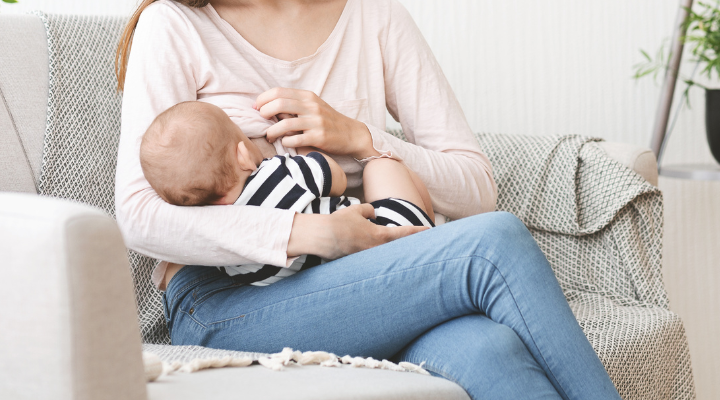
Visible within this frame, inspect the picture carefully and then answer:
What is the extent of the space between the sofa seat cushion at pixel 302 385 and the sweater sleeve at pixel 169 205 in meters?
0.21

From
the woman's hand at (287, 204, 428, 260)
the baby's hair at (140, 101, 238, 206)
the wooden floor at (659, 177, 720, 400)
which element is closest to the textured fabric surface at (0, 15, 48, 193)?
the baby's hair at (140, 101, 238, 206)

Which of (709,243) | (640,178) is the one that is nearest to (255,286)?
(640,178)

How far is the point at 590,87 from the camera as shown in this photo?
2047 mm

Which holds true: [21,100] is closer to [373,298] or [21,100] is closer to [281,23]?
[281,23]

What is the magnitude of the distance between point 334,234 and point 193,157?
223mm

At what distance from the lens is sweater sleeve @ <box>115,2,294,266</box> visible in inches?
36.8

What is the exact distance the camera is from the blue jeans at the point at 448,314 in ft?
2.53

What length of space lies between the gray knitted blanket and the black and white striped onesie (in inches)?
14.2

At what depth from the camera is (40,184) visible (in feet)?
3.77

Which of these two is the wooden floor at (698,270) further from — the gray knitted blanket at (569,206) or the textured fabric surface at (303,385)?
the textured fabric surface at (303,385)

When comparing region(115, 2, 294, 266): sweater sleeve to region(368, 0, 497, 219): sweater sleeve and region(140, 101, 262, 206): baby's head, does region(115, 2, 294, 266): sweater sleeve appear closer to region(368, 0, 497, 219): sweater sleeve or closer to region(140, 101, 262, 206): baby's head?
region(140, 101, 262, 206): baby's head

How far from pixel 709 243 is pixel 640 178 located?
3.15 feet

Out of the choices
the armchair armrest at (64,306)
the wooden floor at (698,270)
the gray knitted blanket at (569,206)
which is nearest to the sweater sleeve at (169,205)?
the gray knitted blanket at (569,206)

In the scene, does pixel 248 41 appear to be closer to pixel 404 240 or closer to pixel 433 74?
pixel 433 74
